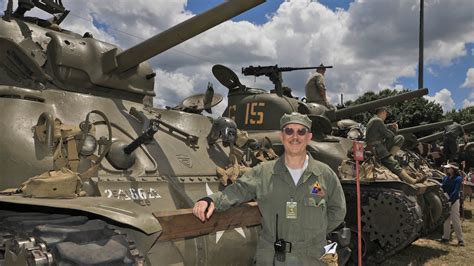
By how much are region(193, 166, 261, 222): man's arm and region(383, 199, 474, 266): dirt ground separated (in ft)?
21.8

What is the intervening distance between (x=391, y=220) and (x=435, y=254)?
113 inches

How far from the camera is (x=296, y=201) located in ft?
Result: 11.4

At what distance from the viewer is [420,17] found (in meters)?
19.4

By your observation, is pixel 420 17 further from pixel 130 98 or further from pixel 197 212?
pixel 197 212

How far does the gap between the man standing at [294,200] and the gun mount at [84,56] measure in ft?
8.61

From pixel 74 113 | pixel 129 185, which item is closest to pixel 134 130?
pixel 74 113

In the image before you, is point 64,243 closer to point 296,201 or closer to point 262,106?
point 296,201

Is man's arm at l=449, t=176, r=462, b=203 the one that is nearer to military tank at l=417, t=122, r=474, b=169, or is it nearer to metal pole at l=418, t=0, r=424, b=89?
metal pole at l=418, t=0, r=424, b=89

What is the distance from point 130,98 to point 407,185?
4.72 m

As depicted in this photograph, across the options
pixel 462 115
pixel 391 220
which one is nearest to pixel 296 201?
pixel 391 220

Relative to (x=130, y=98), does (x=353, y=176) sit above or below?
below

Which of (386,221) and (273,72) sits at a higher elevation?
(273,72)

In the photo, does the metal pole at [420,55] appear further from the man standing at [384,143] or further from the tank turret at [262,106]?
the man standing at [384,143]

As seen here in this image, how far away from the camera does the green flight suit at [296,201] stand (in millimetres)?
3436
